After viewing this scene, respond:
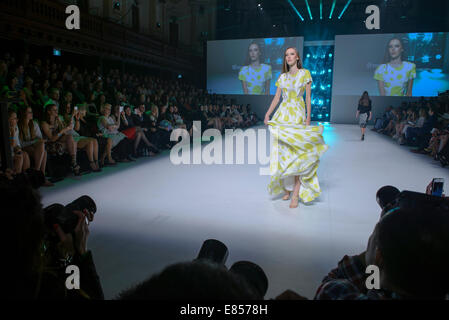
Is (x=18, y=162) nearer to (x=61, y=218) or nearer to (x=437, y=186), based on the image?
(x=61, y=218)

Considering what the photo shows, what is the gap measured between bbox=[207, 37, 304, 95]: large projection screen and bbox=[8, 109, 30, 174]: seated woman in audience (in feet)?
34.4

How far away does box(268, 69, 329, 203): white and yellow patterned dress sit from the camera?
2.95 meters

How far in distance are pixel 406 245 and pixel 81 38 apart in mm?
9231

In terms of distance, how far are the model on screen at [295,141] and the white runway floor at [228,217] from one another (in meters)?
0.20

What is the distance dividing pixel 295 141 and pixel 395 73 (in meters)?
11.1

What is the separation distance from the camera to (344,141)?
25.9 ft

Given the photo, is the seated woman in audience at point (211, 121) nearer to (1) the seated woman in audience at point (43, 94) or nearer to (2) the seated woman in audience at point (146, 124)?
(2) the seated woman in audience at point (146, 124)

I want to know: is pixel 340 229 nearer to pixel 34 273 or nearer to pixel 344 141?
pixel 34 273

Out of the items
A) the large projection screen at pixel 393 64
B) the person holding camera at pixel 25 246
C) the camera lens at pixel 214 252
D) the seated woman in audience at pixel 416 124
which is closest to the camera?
the person holding camera at pixel 25 246

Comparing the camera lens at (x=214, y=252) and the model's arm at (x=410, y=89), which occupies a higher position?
the model's arm at (x=410, y=89)

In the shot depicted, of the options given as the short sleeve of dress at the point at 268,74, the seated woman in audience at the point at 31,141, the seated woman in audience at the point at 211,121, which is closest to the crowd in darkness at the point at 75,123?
the seated woman in audience at the point at 31,141

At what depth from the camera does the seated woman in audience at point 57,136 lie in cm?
383

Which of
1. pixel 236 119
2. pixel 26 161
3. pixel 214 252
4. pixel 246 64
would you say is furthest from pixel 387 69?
pixel 214 252
